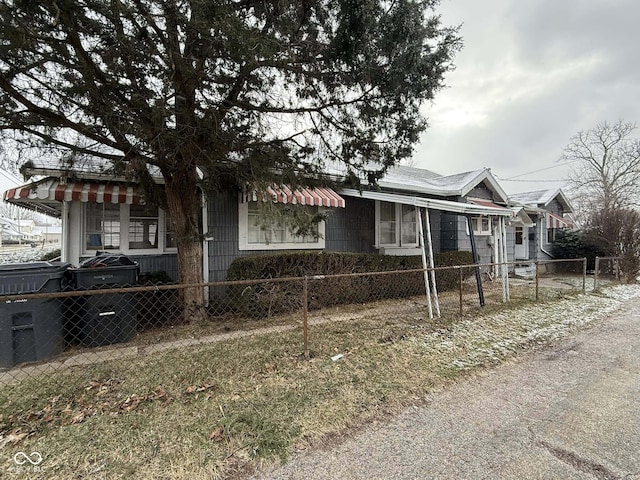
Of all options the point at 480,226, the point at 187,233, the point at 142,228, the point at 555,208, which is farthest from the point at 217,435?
the point at 555,208

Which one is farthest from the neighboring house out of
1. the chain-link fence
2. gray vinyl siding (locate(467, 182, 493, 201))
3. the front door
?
the chain-link fence

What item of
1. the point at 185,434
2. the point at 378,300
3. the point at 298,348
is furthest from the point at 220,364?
the point at 378,300

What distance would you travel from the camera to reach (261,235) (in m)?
8.12

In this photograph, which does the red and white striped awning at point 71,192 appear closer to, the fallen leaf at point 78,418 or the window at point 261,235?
the window at point 261,235

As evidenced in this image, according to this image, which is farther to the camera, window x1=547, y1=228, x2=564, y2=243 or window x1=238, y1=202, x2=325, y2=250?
window x1=547, y1=228, x2=564, y2=243

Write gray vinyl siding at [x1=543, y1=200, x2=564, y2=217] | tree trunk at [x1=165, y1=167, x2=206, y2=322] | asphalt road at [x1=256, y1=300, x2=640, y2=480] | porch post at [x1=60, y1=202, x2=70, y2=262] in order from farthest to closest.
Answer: gray vinyl siding at [x1=543, y1=200, x2=564, y2=217] → porch post at [x1=60, y1=202, x2=70, y2=262] → tree trunk at [x1=165, y1=167, x2=206, y2=322] → asphalt road at [x1=256, y1=300, x2=640, y2=480]

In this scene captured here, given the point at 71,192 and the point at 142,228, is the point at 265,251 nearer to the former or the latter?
the point at 142,228

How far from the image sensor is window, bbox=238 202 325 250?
784 centimetres

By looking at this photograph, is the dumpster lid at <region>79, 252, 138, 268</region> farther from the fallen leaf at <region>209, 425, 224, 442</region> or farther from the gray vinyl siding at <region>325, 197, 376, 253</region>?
the gray vinyl siding at <region>325, 197, 376, 253</region>

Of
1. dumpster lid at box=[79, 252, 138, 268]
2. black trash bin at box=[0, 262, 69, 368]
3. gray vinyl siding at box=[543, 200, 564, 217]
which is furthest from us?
gray vinyl siding at box=[543, 200, 564, 217]

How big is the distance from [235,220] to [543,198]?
17072 millimetres

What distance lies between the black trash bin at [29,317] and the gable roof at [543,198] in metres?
18.0

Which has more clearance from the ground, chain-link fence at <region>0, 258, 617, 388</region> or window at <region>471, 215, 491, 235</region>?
window at <region>471, 215, 491, 235</region>

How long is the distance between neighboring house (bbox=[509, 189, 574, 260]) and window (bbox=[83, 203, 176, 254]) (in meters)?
15.3
